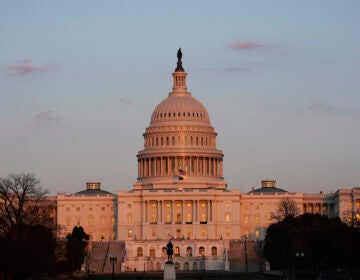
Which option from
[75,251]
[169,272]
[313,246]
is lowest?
[169,272]

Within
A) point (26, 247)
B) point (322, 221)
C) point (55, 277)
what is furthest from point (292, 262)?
point (26, 247)

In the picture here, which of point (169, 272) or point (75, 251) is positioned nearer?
point (169, 272)

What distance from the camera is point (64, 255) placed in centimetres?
16988

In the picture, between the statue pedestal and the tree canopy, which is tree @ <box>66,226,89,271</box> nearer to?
the tree canopy

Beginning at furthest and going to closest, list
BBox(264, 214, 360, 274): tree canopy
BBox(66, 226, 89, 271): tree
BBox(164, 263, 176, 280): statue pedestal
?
BBox(66, 226, 89, 271): tree, BBox(164, 263, 176, 280): statue pedestal, BBox(264, 214, 360, 274): tree canopy

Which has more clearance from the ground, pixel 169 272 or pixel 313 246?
pixel 313 246

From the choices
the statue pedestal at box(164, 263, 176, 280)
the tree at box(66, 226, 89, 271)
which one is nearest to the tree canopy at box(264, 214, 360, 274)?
the statue pedestal at box(164, 263, 176, 280)

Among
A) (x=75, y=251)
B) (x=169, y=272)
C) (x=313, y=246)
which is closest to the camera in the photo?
(x=169, y=272)

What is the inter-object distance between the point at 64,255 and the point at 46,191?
1175 cm

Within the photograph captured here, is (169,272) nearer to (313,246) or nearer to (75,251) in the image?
(313,246)

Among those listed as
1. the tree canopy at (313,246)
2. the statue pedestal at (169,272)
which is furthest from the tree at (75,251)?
the statue pedestal at (169,272)

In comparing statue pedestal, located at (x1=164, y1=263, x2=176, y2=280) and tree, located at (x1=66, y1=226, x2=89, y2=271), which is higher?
tree, located at (x1=66, y1=226, x2=89, y2=271)

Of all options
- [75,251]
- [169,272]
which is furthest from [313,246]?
[75,251]

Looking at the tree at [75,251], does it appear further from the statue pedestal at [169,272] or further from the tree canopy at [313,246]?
the statue pedestal at [169,272]
